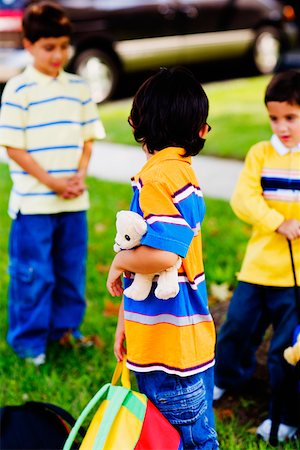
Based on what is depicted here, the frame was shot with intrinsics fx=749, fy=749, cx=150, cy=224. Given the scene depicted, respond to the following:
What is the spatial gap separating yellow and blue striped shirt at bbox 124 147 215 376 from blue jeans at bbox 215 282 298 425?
0.70 meters

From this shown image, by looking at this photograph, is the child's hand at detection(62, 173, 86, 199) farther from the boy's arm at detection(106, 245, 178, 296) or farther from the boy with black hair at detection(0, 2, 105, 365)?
the boy's arm at detection(106, 245, 178, 296)

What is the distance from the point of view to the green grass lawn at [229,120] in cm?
661

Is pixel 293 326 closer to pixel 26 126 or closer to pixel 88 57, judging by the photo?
pixel 26 126

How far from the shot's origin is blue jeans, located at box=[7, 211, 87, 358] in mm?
3473

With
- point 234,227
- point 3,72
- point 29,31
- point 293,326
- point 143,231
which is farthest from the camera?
point 3,72

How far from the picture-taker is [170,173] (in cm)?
206

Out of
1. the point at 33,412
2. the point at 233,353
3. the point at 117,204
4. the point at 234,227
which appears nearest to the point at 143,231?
the point at 33,412

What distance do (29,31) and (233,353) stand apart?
1672 millimetres

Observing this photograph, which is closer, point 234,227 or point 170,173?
point 170,173

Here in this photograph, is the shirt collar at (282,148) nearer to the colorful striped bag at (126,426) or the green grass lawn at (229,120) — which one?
the colorful striped bag at (126,426)

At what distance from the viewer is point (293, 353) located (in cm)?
265

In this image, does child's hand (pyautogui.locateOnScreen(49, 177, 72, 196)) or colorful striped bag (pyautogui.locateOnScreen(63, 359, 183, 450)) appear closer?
colorful striped bag (pyautogui.locateOnScreen(63, 359, 183, 450))

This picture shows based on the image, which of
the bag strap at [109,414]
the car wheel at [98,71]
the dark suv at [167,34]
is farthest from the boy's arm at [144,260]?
the car wheel at [98,71]

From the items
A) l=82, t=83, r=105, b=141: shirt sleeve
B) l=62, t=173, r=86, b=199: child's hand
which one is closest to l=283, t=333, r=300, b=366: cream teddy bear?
l=62, t=173, r=86, b=199: child's hand
